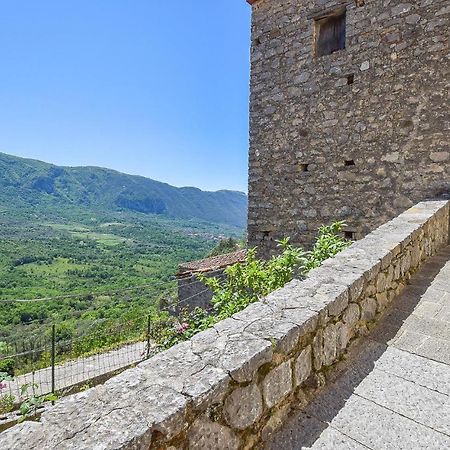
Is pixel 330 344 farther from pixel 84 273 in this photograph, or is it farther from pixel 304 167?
pixel 84 273

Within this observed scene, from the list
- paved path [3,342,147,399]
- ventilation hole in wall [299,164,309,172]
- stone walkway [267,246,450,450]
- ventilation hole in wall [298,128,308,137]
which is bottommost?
paved path [3,342,147,399]

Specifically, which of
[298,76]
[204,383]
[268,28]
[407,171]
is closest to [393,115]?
[407,171]

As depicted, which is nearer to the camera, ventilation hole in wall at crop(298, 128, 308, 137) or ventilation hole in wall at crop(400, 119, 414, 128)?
ventilation hole in wall at crop(400, 119, 414, 128)

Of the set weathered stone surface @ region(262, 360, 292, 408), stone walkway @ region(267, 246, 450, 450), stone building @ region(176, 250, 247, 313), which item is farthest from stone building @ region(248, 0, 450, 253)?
weathered stone surface @ region(262, 360, 292, 408)

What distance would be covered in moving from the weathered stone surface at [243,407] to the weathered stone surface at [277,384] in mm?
53

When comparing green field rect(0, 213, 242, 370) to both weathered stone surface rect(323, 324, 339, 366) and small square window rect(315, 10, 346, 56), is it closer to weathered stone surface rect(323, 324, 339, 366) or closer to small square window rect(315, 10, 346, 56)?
small square window rect(315, 10, 346, 56)

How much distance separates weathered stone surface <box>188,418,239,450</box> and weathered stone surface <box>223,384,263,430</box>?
4cm

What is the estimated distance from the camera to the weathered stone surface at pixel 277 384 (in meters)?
1.50

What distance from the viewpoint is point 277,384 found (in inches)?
60.9

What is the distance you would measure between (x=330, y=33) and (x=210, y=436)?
20.7ft

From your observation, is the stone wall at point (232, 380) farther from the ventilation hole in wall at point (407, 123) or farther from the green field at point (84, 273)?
the green field at point (84, 273)

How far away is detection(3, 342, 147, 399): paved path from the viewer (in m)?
7.48

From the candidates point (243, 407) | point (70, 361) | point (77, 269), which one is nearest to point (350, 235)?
point (243, 407)

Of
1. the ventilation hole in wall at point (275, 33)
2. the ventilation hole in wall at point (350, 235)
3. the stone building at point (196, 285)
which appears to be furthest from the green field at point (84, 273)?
the ventilation hole in wall at point (275, 33)
